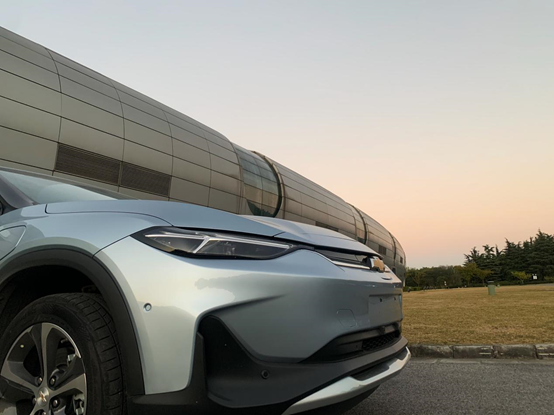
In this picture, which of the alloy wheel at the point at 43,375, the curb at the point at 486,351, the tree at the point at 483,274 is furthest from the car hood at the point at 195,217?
the tree at the point at 483,274

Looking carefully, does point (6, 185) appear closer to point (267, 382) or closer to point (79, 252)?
point (79, 252)

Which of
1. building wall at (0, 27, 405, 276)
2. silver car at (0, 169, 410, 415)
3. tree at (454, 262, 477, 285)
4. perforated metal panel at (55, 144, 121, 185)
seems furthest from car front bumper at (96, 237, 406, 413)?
tree at (454, 262, 477, 285)

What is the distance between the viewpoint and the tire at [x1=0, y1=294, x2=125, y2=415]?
1.37 m

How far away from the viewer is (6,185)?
2180 millimetres

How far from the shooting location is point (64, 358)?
1.55 m

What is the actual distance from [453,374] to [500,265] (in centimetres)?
9380

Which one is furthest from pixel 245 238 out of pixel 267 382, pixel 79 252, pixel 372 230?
pixel 372 230

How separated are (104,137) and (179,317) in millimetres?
10659

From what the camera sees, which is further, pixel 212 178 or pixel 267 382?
pixel 212 178

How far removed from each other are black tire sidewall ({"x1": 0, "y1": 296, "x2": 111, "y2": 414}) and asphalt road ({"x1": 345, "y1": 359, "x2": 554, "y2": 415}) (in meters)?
1.72

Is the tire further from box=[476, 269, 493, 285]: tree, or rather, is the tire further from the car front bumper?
box=[476, 269, 493, 285]: tree

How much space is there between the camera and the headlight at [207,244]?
1439 mm

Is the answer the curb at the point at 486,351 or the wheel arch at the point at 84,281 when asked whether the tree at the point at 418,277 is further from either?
the wheel arch at the point at 84,281

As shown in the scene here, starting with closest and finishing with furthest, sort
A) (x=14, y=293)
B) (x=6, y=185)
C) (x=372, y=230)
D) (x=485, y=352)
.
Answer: (x=14, y=293)
(x=6, y=185)
(x=485, y=352)
(x=372, y=230)
